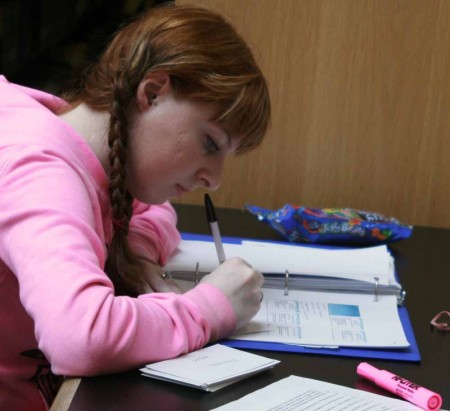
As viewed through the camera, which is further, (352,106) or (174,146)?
(352,106)

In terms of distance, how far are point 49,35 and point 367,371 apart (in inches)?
67.4

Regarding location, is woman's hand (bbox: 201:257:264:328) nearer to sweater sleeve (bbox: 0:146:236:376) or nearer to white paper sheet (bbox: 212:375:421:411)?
sweater sleeve (bbox: 0:146:236:376)

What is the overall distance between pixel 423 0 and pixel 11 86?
101 centimetres

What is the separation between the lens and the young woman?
91 cm

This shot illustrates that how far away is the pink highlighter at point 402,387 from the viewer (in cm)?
88

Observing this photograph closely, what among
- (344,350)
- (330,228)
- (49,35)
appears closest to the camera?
(344,350)

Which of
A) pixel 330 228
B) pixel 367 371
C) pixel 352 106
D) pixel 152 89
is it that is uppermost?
pixel 152 89

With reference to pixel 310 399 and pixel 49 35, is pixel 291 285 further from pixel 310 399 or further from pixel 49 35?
pixel 49 35

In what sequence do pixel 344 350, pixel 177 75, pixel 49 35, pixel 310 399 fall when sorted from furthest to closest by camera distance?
pixel 49 35
pixel 177 75
pixel 344 350
pixel 310 399

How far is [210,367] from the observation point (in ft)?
3.04

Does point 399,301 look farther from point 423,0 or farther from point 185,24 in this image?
point 423,0

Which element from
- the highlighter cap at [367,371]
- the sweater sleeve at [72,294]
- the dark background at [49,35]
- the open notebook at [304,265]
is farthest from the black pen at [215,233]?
the dark background at [49,35]

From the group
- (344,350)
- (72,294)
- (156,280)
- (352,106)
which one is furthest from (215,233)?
(352,106)

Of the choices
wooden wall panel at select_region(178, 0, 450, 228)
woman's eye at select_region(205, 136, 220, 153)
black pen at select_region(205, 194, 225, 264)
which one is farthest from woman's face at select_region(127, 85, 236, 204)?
wooden wall panel at select_region(178, 0, 450, 228)
